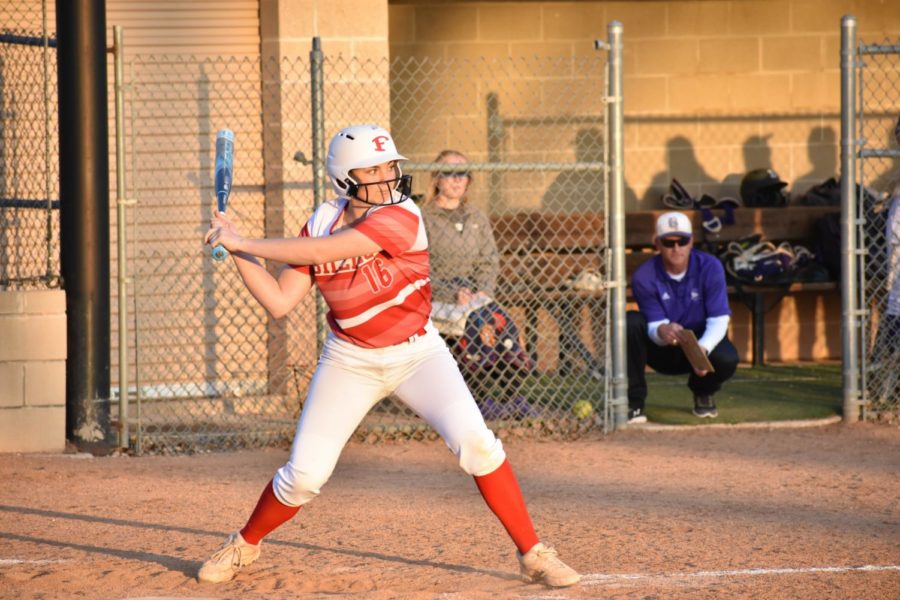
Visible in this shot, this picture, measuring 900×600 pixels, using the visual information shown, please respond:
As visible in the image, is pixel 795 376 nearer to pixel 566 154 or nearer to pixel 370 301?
pixel 566 154

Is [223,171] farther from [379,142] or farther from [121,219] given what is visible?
[121,219]

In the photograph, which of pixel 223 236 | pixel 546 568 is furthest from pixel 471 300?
→ pixel 223 236

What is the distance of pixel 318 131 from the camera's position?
26.8 feet

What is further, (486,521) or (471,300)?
(471,300)

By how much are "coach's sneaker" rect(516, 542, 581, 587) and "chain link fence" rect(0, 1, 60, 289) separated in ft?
14.2

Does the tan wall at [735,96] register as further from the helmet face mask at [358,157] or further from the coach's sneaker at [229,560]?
the coach's sneaker at [229,560]

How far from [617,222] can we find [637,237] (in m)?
3.18

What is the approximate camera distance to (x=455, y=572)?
5.28m

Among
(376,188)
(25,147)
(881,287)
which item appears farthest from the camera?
(881,287)

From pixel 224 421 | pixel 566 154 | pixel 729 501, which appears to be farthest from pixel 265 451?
pixel 566 154

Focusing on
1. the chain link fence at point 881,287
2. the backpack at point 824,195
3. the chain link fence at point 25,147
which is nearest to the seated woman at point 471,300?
the chain link fence at point 881,287

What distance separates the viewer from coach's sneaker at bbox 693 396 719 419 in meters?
9.12

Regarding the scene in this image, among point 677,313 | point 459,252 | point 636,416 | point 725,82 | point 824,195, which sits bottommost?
point 636,416

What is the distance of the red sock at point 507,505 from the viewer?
16.6 ft
